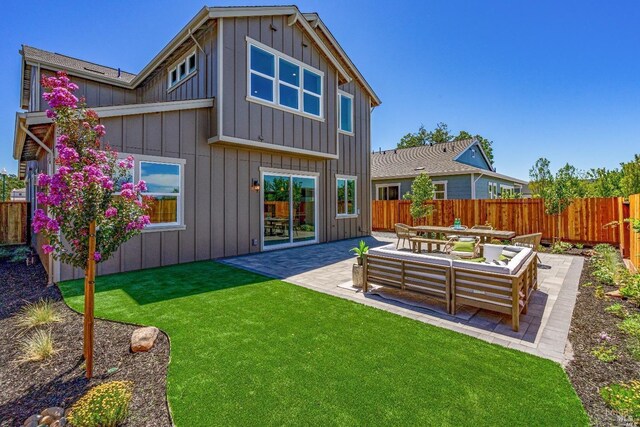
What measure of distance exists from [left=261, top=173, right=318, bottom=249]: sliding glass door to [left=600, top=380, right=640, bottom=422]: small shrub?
8.35 m

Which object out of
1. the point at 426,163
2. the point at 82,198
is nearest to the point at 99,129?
the point at 82,198

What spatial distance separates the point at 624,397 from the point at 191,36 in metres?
10.9

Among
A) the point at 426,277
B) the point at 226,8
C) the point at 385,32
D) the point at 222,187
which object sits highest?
the point at 385,32

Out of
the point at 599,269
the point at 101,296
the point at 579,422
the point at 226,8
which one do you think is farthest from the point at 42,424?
the point at 599,269

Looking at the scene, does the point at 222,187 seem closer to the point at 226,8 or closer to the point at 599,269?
the point at 226,8

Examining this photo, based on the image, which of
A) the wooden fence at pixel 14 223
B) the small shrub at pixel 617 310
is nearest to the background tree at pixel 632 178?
the small shrub at pixel 617 310

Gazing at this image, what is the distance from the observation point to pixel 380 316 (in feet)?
14.6

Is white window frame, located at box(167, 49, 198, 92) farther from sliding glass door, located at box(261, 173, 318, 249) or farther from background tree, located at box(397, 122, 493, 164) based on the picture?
background tree, located at box(397, 122, 493, 164)

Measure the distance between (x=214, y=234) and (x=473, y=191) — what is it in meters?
14.2

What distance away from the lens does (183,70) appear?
974cm

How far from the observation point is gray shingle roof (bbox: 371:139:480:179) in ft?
58.0

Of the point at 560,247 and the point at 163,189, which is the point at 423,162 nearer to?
the point at 560,247

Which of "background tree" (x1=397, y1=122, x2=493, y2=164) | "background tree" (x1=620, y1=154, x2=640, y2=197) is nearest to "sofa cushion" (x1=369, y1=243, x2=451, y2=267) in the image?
"background tree" (x1=620, y1=154, x2=640, y2=197)

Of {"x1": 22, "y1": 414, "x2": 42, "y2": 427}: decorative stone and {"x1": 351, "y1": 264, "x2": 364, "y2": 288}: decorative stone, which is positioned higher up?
{"x1": 351, "y1": 264, "x2": 364, "y2": 288}: decorative stone
